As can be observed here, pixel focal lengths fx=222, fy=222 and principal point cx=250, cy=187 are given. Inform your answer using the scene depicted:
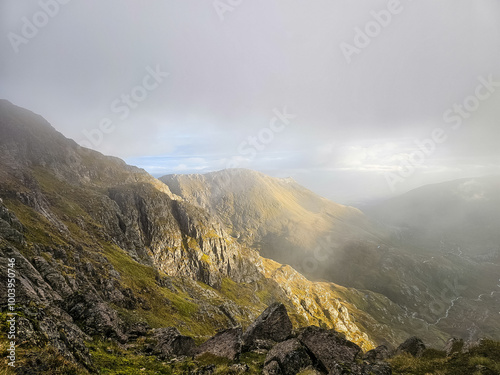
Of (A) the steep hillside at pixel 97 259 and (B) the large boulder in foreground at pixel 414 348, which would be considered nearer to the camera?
(A) the steep hillside at pixel 97 259

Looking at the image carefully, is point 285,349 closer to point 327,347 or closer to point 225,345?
point 327,347

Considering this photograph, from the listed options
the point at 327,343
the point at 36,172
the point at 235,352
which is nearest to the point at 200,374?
the point at 235,352

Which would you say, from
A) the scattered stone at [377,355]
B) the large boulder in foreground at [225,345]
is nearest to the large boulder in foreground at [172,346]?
the large boulder in foreground at [225,345]

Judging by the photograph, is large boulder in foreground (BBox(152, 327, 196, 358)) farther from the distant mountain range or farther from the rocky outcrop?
the rocky outcrop

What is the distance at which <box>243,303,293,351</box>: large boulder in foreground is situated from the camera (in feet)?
97.0

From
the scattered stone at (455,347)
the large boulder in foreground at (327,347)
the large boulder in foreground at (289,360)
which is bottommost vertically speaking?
the scattered stone at (455,347)

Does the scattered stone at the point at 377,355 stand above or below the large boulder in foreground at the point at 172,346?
below

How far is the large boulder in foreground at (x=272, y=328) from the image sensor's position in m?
29.6

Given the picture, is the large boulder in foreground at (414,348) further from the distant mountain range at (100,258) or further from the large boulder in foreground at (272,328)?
the distant mountain range at (100,258)

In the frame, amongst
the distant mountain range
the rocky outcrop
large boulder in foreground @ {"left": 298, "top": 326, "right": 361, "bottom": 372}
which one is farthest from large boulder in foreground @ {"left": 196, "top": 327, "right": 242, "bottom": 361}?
the rocky outcrop

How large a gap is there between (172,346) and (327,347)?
19075mm

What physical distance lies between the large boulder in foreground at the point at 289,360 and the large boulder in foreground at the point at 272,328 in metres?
8.11

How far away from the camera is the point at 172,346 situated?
28391 millimetres

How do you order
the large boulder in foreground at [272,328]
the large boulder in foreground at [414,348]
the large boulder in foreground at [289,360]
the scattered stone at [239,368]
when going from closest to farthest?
the scattered stone at [239,368] → the large boulder in foreground at [289,360] → the large boulder in foreground at [414,348] → the large boulder in foreground at [272,328]
